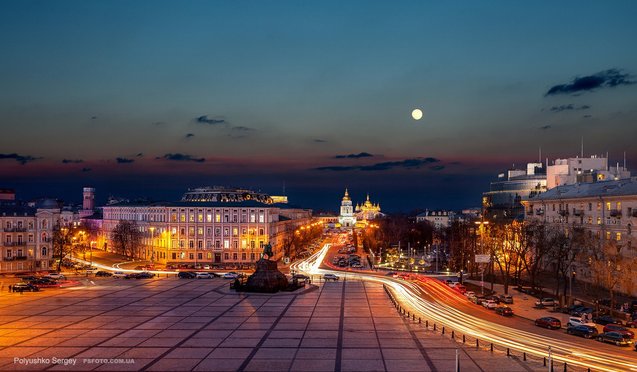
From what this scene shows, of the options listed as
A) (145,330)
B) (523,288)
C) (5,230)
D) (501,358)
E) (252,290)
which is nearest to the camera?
(501,358)

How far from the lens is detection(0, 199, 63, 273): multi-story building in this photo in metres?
94.9

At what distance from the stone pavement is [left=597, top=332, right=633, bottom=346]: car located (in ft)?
42.7

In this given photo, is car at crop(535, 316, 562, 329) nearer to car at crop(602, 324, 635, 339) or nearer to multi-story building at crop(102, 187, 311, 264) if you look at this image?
car at crop(602, 324, 635, 339)

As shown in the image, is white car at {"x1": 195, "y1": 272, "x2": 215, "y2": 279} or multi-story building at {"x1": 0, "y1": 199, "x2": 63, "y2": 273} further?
multi-story building at {"x1": 0, "y1": 199, "x2": 63, "y2": 273}

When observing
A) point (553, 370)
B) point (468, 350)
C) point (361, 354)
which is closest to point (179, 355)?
point (361, 354)

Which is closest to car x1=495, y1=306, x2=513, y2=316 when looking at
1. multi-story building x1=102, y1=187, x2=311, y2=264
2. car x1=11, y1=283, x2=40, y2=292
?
car x1=11, y1=283, x2=40, y2=292

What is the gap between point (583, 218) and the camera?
8850cm

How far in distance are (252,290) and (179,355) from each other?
32155mm

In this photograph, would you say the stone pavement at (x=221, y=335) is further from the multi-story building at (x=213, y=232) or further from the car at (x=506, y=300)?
the multi-story building at (x=213, y=232)

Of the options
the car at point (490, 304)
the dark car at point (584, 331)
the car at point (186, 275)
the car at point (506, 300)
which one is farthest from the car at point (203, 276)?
the dark car at point (584, 331)

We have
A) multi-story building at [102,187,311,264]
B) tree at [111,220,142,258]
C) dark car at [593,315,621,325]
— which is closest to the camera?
dark car at [593,315,621,325]

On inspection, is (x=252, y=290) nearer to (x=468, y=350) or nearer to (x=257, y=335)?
(x=257, y=335)

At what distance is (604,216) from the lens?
267 ft

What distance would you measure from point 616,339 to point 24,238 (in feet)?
302
